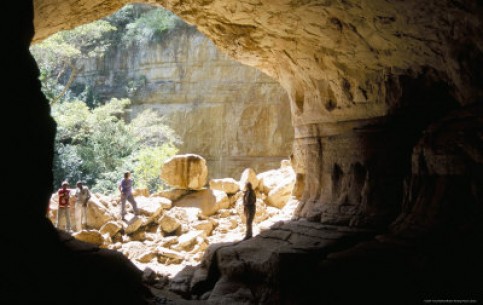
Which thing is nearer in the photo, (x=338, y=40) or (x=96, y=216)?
(x=338, y=40)

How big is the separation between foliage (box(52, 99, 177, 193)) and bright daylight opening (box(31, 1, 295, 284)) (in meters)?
0.06

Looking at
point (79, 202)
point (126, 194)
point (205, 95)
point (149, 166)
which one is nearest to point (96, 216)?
point (79, 202)

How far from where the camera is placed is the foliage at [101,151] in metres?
18.6

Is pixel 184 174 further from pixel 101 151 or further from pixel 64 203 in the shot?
pixel 101 151

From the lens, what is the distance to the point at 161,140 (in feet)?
71.1

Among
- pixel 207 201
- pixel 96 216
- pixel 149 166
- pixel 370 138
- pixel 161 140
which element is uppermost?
pixel 161 140

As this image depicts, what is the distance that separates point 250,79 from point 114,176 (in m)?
10.8

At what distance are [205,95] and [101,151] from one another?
8199mm

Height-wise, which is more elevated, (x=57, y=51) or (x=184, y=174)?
(x=57, y=51)

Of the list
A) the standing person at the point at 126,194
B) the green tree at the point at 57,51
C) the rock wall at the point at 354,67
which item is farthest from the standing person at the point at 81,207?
the green tree at the point at 57,51

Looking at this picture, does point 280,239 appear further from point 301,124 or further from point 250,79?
point 250,79

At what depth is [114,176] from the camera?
19.5m

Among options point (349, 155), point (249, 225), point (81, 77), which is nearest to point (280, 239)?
point (249, 225)

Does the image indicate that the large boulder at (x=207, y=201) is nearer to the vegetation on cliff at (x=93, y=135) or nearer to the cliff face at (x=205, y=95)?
the vegetation on cliff at (x=93, y=135)
